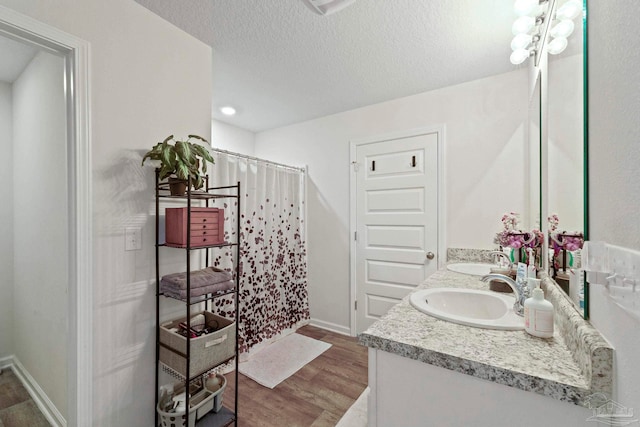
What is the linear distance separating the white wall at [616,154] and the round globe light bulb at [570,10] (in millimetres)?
185

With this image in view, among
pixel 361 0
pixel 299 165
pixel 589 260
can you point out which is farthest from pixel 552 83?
pixel 299 165

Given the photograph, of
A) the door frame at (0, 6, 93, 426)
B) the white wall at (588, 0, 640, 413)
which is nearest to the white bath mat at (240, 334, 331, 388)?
the door frame at (0, 6, 93, 426)

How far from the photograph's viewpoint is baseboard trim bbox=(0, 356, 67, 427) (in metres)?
1.63

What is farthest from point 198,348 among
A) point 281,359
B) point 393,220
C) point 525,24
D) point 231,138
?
point 231,138

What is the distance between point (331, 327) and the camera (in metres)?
3.00

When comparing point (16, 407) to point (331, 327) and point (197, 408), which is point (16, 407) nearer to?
point (197, 408)

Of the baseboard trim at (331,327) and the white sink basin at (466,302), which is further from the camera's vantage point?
the baseboard trim at (331,327)

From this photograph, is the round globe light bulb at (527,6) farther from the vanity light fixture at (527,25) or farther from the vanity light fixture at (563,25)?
the vanity light fixture at (563,25)

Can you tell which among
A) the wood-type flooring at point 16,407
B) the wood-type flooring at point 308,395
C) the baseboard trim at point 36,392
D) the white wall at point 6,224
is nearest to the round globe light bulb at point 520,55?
the wood-type flooring at point 308,395

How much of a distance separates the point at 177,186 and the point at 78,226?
453mm

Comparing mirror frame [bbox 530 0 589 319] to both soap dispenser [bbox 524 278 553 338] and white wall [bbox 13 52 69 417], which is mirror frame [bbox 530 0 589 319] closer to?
soap dispenser [bbox 524 278 553 338]

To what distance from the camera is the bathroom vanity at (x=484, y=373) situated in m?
0.63

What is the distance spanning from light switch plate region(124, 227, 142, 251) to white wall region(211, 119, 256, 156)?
1891mm

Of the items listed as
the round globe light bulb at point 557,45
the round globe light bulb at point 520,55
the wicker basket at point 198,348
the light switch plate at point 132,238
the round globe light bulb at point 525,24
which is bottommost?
the wicker basket at point 198,348
